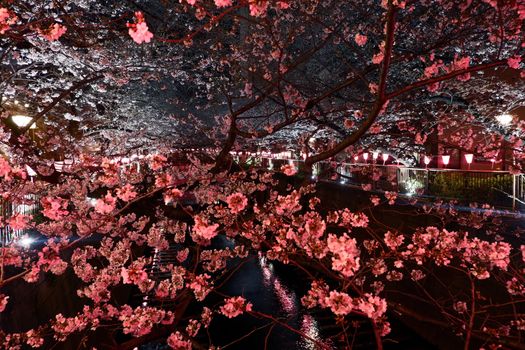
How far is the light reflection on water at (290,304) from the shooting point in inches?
503

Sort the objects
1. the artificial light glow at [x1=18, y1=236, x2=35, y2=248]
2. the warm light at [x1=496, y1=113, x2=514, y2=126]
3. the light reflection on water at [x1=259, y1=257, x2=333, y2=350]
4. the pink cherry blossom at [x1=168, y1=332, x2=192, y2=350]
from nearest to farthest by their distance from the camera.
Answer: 1. the pink cherry blossom at [x1=168, y1=332, x2=192, y2=350]
2. the artificial light glow at [x1=18, y1=236, x2=35, y2=248]
3. the light reflection on water at [x1=259, y1=257, x2=333, y2=350]
4. the warm light at [x1=496, y1=113, x2=514, y2=126]

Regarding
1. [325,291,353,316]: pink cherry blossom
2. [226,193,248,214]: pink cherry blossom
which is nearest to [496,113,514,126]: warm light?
[325,291,353,316]: pink cherry blossom

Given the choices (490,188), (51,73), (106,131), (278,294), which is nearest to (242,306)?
(490,188)

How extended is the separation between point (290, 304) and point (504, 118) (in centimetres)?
1184

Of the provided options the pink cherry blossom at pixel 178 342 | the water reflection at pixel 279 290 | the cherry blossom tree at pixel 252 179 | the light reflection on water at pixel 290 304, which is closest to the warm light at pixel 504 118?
the cherry blossom tree at pixel 252 179

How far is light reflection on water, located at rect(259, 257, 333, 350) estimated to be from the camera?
41.9 ft

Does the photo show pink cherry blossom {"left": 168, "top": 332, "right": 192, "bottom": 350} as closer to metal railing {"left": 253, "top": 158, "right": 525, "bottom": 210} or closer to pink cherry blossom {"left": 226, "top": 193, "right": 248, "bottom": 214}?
pink cherry blossom {"left": 226, "top": 193, "right": 248, "bottom": 214}

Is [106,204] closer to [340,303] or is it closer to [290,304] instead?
[340,303]

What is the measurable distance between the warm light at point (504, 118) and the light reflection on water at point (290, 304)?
35.9 feet

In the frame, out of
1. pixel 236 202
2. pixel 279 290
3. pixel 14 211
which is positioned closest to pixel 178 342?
pixel 236 202

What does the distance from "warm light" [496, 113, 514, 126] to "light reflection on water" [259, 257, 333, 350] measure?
35.9ft

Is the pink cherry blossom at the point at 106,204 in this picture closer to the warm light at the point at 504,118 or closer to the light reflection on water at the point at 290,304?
the light reflection on water at the point at 290,304

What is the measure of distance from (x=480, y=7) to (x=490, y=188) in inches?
239

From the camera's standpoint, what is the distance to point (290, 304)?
54.0ft
